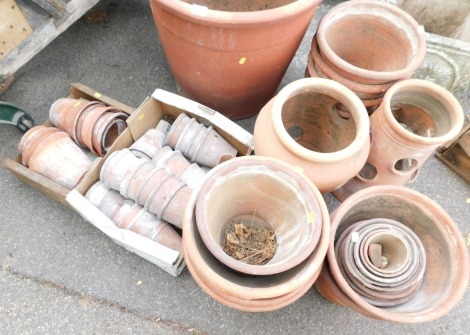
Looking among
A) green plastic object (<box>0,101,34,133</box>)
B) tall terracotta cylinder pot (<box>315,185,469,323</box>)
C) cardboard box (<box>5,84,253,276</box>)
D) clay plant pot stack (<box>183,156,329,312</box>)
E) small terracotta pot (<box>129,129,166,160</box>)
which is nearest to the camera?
clay plant pot stack (<box>183,156,329,312</box>)

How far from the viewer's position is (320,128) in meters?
2.43

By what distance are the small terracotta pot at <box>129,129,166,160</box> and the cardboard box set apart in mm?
68

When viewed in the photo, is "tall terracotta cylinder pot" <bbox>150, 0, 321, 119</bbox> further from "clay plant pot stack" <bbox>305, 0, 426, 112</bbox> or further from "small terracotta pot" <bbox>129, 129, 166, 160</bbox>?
"small terracotta pot" <bbox>129, 129, 166, 160</bbox>

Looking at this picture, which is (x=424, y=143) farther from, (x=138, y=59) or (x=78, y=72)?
(x=78, y=72)

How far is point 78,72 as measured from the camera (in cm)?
293

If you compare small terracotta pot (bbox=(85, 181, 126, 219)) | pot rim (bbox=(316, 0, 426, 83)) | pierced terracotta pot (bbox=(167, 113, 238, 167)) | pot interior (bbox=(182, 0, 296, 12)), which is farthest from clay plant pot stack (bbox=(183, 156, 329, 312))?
pot interior (bbox=(182, 0, 296, 12))

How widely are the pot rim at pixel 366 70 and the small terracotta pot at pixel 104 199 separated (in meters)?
1.47

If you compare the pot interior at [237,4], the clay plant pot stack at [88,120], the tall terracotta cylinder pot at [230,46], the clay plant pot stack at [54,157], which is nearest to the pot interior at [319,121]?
the tall terracotta cylinder pot at [230,46]

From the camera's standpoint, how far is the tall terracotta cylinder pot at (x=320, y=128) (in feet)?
5.90

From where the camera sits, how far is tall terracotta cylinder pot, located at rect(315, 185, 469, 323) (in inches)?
66.1

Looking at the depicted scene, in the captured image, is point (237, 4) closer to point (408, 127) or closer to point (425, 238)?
point (408, 127)

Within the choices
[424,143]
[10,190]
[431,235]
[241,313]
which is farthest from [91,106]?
[431,235]

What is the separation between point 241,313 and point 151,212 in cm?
78

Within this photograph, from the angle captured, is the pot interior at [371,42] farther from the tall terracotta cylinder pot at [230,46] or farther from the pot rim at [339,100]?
the pot rim at [339,100]
